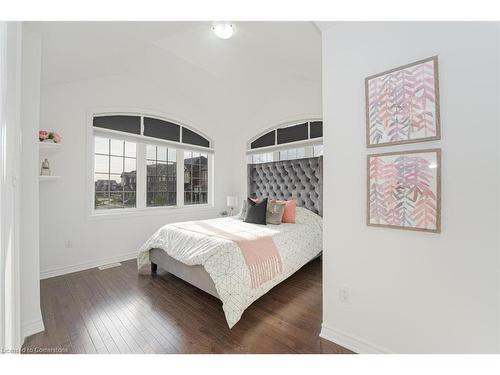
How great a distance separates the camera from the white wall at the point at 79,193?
2871mm

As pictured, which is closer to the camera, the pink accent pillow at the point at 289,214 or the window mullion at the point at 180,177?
the pink accent pillow at the point at 289,214

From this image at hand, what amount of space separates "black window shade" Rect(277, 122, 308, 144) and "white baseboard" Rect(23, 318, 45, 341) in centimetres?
392

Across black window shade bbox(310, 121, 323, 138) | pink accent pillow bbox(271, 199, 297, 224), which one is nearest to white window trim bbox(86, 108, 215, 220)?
pink accent pillow bbox(271, 199, 297, 224)

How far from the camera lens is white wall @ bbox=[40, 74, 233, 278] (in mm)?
2871

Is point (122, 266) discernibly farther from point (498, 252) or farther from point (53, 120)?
point (498, 252)

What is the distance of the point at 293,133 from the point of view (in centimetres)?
404

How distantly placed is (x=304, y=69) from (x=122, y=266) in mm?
3965

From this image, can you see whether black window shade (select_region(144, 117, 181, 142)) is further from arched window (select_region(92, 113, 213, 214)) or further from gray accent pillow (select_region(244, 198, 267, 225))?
gray accent pillow (select_region(244, 198, 267, 225))

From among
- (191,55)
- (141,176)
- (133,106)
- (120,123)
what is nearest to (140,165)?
(141,176)

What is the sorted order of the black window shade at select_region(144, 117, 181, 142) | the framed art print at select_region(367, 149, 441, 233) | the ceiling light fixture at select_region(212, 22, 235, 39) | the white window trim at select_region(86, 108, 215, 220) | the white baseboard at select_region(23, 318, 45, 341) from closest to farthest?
the framed art print at select_region(367, 149, 441, 233)
the white baseboard at select_region(23, 318, 45, 341)
the ceiling light fixture at select_region(212, 22, 235, 39)
the white window trim at select_region(86, 108, 215, 220)
the black window shade at select_region(144, 117, 181, 142)

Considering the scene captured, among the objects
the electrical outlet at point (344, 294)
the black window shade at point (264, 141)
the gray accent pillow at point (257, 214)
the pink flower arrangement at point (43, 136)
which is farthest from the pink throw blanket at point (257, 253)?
the black window shade at point (264, 141)

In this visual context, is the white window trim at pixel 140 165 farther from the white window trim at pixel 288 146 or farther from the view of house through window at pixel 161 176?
the white window trim at pixel 288 146

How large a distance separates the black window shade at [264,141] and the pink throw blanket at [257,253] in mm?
2318
